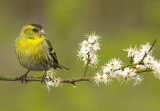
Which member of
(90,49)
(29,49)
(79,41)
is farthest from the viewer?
(79,41)

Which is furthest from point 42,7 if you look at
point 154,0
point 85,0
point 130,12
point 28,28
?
point 28,28

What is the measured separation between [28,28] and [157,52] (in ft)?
11.9

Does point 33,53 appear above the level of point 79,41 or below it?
below

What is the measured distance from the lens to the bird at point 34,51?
4.24m

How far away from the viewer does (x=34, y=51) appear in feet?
14.0

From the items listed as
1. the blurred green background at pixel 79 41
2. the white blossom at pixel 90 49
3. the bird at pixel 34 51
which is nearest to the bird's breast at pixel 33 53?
the bird at pixel 34 51

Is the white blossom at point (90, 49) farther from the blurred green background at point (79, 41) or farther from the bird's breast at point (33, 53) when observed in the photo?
the blurred green background at point (79, 41)

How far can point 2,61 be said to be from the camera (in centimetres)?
923

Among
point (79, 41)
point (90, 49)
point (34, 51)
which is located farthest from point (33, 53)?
point (79, 41)

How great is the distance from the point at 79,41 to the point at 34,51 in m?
4.40

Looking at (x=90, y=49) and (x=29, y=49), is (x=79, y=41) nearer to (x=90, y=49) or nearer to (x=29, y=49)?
(x=29, y=49)

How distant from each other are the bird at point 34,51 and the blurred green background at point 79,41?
2.64 metres

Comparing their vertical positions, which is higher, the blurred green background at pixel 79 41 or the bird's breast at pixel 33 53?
the blurred green background at pixel 79 41

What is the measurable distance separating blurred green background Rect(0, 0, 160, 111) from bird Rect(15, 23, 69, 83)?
2638 millimetres
